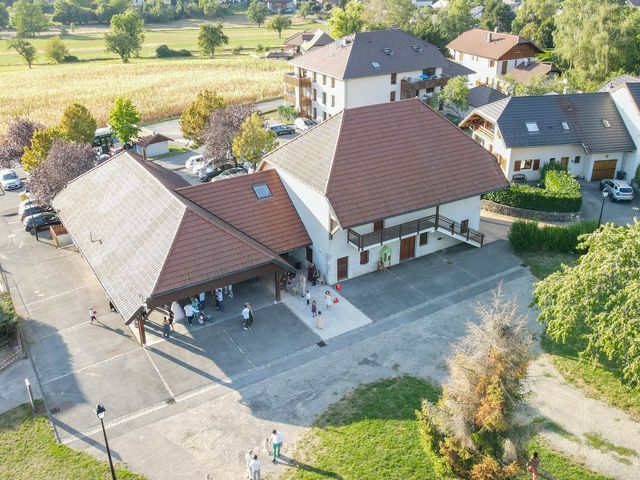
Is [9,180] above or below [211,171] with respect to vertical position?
below

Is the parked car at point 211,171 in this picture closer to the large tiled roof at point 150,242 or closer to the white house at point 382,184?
the white house at point 382,184

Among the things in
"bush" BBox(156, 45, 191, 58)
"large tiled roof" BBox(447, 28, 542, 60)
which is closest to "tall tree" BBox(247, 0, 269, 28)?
"bush" BBox(156, 45, 191, 58)

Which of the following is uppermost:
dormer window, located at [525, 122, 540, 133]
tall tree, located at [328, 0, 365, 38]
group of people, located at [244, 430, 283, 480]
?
tall tree, located at [328, 0, 365, 38]

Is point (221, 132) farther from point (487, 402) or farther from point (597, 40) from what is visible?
point (597, 40)

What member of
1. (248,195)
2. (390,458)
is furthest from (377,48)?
(390,458)

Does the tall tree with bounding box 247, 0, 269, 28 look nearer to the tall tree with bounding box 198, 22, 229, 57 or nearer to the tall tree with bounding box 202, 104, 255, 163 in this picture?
the tall tree with bounding box 198, 22, 229, 57

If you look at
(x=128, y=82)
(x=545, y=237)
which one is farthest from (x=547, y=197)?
(x=128, y=82)

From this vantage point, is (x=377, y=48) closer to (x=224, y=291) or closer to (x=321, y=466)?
(x=224, y=291)
